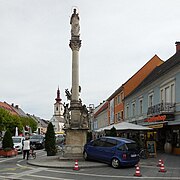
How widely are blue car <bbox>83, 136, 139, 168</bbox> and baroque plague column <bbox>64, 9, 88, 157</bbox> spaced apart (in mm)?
1673

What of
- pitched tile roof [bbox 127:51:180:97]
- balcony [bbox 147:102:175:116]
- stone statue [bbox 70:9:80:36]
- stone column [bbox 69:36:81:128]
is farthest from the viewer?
pitched tile roof [bbox 127:51:180:97]

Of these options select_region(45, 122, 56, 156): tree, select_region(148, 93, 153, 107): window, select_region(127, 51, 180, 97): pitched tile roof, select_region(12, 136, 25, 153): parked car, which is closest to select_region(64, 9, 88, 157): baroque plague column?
select_region(45, 122, 56, 156): tree

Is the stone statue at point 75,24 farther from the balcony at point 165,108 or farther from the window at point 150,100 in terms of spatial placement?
the window at point 150,100

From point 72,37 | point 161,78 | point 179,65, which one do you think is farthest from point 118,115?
point 72,37

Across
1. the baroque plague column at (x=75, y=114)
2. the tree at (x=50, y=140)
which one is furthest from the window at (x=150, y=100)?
the baroque plague column at (x=75, y=114)

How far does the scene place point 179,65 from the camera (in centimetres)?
2625

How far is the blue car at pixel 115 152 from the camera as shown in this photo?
17.4 meters

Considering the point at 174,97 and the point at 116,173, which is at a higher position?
the point at 174,97

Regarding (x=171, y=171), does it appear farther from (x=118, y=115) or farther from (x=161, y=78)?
(x=118, y=115)

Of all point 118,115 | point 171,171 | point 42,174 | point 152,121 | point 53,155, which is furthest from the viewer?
point 118,115

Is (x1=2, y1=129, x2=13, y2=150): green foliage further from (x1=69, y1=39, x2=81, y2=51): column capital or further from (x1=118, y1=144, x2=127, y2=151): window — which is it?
(x1=118, y1=144, x2=127, y2=151): window

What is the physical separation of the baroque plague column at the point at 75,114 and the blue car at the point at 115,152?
1673 mm

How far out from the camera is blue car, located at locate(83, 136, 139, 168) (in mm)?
17406

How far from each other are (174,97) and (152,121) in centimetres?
379
